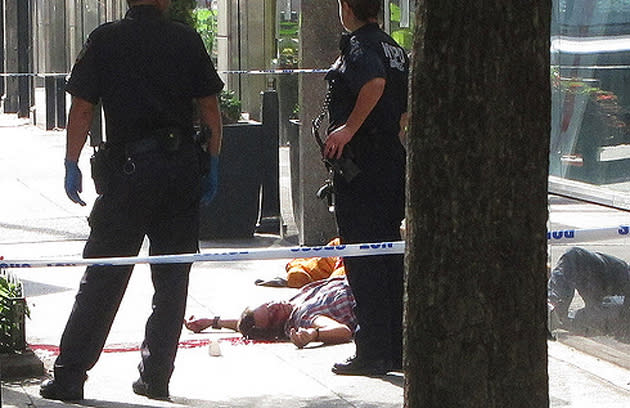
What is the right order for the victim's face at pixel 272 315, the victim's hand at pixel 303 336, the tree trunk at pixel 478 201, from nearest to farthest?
the tree trunk at pixel 478 201 < the victim's hand at pixel 303 336 < the victim's face at pixel 272 315

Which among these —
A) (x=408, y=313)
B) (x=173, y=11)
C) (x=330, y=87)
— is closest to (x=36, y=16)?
(x=173, y=11)

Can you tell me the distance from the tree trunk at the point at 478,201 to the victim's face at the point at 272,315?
3.86m

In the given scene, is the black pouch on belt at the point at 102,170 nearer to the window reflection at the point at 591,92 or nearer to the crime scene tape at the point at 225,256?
the crime scene tape at the point at 225,256

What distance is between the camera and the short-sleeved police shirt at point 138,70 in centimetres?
570

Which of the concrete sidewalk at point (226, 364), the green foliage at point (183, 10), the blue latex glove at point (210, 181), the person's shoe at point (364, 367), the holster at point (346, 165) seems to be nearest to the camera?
the concrete sidewalk at point (226, 364)

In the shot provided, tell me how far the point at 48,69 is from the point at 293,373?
17.7 m

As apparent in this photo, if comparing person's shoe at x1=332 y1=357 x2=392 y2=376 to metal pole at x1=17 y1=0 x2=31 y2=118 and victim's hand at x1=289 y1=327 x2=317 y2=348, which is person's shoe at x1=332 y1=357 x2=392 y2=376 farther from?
metal pole at x1=17 y1=0 x2=31 y2=118

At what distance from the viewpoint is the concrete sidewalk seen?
230 inches

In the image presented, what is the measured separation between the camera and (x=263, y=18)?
20.9 metres

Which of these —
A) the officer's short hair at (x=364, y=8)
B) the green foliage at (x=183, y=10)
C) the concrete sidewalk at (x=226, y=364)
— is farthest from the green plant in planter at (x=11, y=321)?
the green foliage at (x=183, y=10)

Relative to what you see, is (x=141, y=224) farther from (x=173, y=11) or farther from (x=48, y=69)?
(x=48, y=69)

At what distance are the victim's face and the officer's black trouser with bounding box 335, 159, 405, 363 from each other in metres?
0.85

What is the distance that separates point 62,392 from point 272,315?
61.2 inches

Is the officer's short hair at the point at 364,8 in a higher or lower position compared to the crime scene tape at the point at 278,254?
higher
